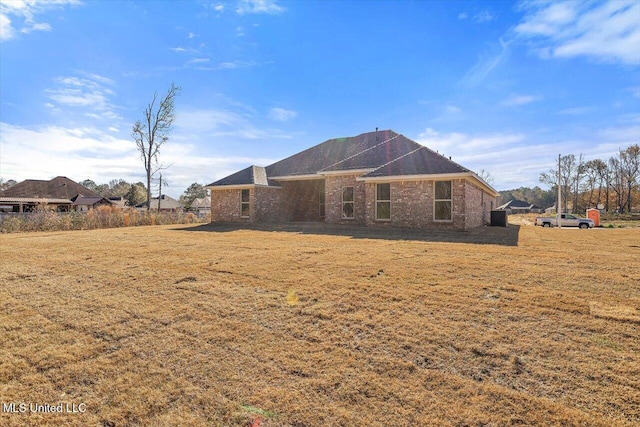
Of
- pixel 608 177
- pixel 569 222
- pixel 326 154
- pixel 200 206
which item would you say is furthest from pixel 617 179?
pixel 200 206

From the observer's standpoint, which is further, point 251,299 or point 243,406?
point 251,299

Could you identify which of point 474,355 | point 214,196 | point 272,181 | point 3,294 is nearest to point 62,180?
point 214,196

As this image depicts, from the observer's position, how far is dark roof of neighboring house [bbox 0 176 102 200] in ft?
118

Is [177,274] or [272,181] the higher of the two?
[272,181]

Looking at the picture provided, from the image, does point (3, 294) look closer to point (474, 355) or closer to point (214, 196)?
point (474, 355)

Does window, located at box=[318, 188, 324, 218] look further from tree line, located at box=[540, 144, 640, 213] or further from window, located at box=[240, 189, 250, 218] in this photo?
tree line, located at box=[540, 144, 640, 213]

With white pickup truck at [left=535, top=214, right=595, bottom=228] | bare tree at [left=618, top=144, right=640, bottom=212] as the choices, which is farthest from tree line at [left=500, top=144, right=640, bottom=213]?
white pickup truck at [left=535, top=214, right=595, bottom=228]

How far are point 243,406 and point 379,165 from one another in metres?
13.7

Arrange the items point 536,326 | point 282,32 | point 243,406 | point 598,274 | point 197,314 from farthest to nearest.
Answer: point 282,32 → point 598,274 → point 197,314 → point 536,326 → point 243,406

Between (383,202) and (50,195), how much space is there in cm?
4354

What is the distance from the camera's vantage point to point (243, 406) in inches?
88.8

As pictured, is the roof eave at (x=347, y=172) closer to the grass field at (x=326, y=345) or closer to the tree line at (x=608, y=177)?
the grass field at (x=326, y=345)

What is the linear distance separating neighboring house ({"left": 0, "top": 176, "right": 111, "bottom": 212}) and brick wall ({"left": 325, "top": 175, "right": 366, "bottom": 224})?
32.3 metres

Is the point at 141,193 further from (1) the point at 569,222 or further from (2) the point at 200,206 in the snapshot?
(1) the point at 569,222
